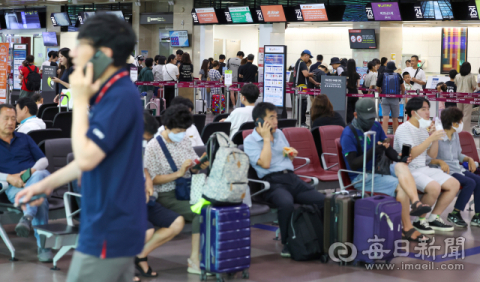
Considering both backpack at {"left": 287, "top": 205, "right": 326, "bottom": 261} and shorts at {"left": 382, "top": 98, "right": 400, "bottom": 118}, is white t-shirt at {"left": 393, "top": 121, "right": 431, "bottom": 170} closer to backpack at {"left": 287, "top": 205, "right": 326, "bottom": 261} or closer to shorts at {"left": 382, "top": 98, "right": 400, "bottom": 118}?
backpack at {"left": 287, "top": 205, "right": 326, "bottom": 261}

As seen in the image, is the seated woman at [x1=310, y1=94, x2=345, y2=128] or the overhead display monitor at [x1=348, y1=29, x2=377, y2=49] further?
the overhead display monitor at [x1=348, y1=29, x2=377, y2=49]

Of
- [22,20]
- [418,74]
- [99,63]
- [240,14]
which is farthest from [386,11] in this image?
[22,20]

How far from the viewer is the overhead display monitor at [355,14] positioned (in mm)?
18797

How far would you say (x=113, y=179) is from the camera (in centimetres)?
191

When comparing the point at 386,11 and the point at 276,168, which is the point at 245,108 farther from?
the point at 386,11

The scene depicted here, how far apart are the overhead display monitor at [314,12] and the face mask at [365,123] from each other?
14571 mm

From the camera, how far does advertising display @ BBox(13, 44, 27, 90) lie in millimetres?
18223

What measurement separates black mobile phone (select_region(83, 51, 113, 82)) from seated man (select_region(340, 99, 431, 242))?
354 centimetres

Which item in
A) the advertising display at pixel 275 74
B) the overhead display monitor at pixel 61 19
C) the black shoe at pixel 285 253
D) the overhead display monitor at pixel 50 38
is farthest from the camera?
the overhead display monitor at pixel 50 38

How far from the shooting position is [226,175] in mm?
4055

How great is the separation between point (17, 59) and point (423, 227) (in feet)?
53.8

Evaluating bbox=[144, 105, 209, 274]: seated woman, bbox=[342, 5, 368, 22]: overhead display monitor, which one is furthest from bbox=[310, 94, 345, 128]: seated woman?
bbox=[342, 5, 368, 22]: overhead display monitor

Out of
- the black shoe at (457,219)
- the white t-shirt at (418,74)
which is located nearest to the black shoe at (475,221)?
the black shoe at (457,219)

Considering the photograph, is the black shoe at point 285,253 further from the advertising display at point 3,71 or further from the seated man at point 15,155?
the advertising display at point 3,71
